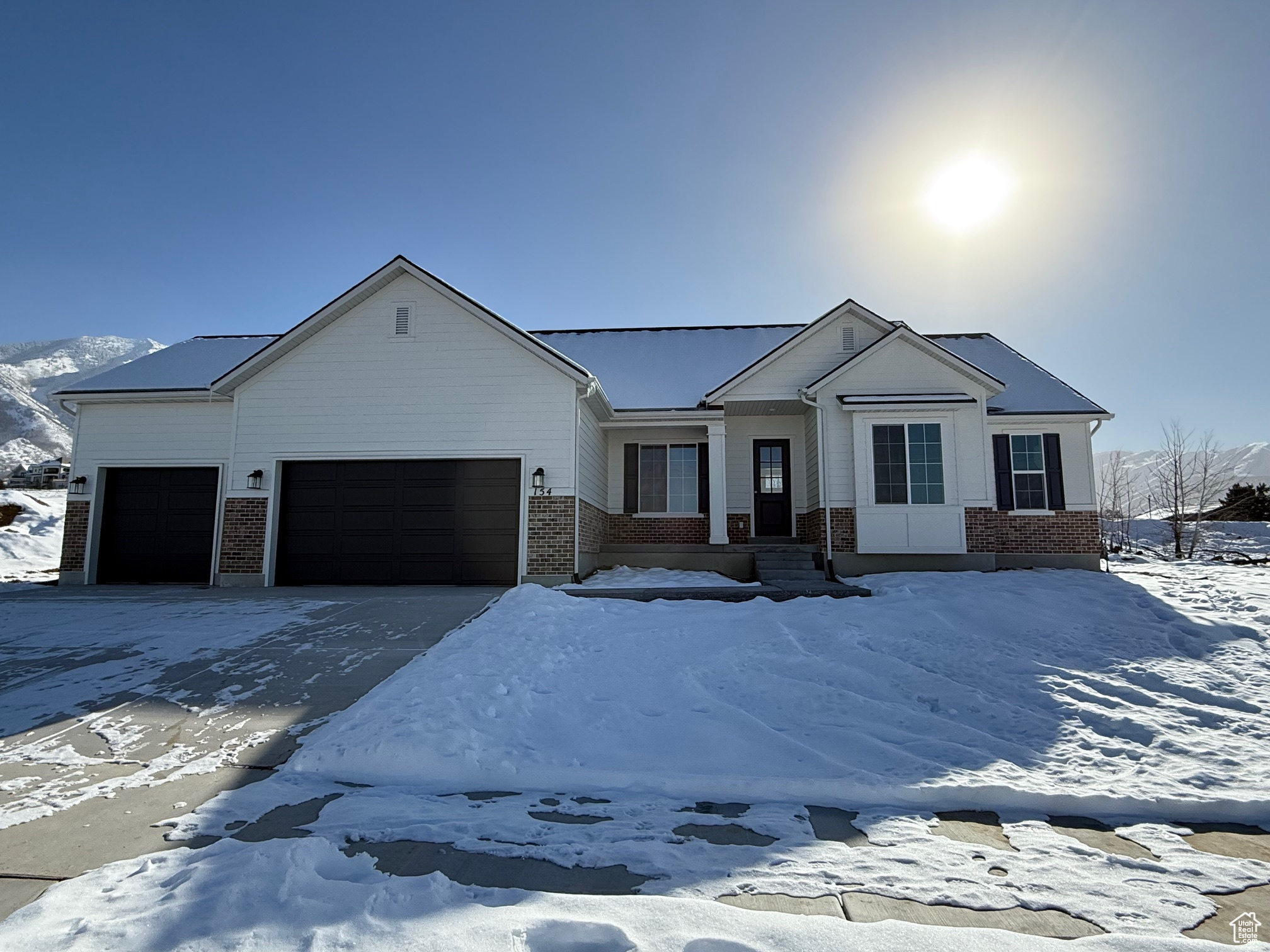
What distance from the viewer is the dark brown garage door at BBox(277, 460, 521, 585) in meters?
10.8

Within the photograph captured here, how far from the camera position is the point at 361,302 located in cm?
1107

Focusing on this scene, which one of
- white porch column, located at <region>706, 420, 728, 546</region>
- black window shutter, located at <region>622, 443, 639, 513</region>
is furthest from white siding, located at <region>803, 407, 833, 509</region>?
black window shutter, located at <region>622, 443, 639, 513</region>

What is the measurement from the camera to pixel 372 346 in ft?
36.0

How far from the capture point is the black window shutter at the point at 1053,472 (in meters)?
12.1

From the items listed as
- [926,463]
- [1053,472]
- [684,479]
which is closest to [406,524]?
[684,479]

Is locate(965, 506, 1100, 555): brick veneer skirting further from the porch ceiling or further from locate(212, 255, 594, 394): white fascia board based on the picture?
locate(212, 255, 594, 394): white fascia board

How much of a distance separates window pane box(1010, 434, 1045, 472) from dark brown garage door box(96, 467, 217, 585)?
1482 cm

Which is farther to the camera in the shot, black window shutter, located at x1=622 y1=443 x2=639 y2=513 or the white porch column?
black window shutter, located at x1=622 y1=443 x2=639 y2=513

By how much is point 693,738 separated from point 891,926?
6.45 feet

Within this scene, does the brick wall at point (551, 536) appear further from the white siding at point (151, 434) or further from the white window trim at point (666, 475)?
the white siding at point (151, 434)

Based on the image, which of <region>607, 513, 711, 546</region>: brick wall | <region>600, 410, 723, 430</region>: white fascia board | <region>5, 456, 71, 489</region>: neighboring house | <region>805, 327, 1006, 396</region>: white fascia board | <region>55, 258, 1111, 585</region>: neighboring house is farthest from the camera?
<region>5, 456, 71, 489</region>: neighboring house

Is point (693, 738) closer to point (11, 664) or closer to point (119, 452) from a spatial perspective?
point (11, 664)

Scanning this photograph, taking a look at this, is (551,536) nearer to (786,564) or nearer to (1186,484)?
(786,564)

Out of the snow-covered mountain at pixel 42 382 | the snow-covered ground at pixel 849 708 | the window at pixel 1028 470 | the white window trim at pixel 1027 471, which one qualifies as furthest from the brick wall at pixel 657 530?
the snow-covered mountain at pixel 42 382
